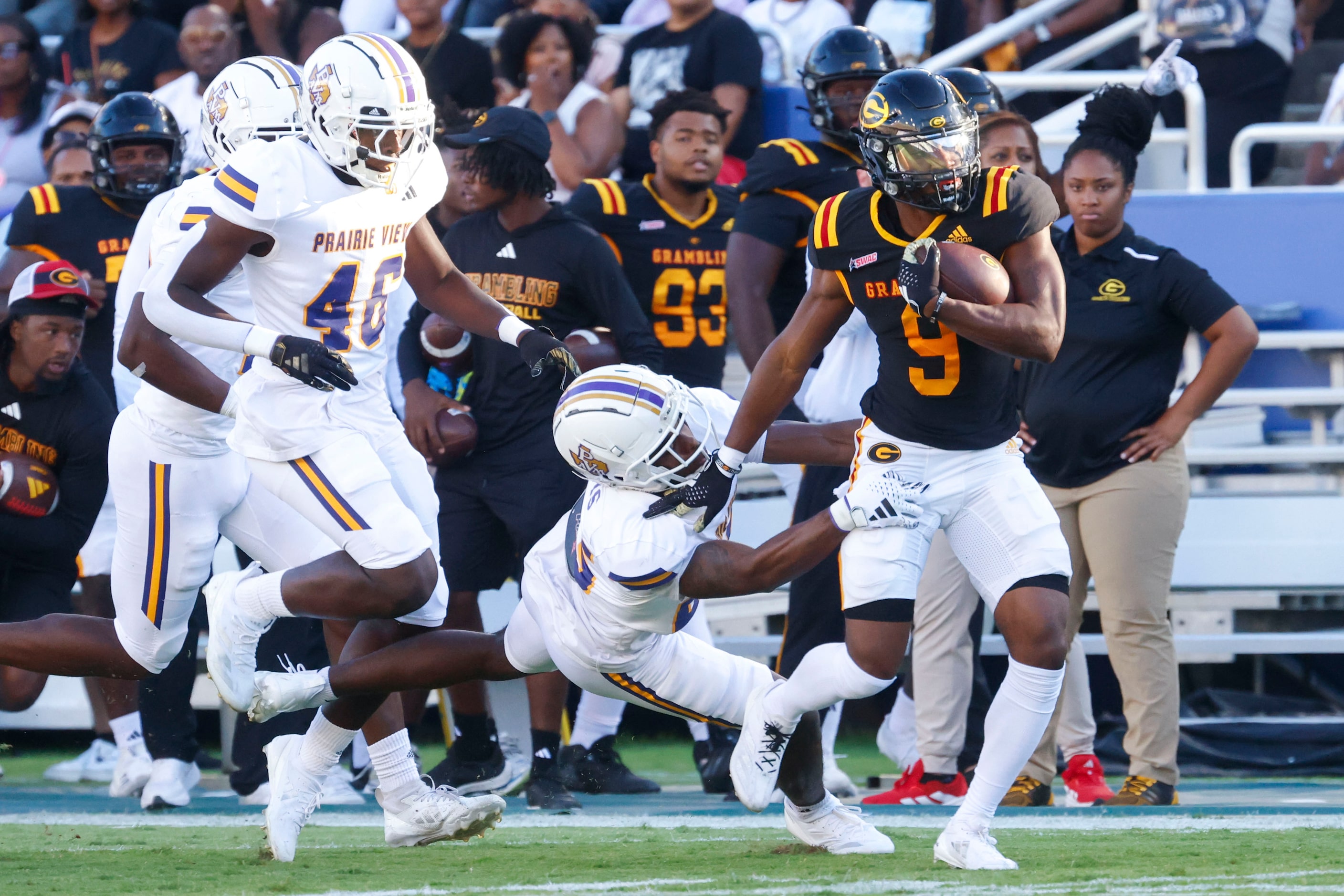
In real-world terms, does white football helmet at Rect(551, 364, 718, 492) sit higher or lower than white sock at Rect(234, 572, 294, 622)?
higher

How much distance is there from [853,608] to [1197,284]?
198 centimetres

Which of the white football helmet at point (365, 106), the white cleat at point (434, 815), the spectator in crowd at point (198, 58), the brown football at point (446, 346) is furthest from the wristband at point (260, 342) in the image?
the spectator in crowd at point (198, 58)

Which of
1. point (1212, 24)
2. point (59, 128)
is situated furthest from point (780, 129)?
point (59, 128)

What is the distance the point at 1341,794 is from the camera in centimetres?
563

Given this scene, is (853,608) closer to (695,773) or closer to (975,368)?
(975,368)

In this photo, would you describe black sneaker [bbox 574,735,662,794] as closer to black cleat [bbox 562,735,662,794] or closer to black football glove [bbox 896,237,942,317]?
black cleat [bbox 562,735,662,794]

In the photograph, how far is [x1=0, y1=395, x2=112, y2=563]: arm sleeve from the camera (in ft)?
19.6

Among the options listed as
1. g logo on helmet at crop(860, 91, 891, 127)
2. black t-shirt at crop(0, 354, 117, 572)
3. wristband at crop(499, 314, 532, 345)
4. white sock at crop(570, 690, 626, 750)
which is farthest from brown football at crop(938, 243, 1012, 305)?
black t-shirt at crop(0, 354, 117, 572)

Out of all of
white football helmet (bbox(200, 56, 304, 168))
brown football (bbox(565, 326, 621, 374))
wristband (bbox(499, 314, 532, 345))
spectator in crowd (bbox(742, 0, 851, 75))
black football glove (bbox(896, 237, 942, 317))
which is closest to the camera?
black football glove (bbox(896, 237, 942, 317))

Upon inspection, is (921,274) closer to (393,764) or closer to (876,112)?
(876,112)

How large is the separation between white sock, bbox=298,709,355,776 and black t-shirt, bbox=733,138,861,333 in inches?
83.1

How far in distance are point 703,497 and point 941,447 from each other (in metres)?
0.57

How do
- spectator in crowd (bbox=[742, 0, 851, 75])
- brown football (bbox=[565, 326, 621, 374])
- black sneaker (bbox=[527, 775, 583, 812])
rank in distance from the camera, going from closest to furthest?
black sneaker (bbox=[527, 775, 583, 812]) < brown football (bbox=[565, 326, 621, 374]) < spectator in crowd (bbox=[742, 0, 851, 75])

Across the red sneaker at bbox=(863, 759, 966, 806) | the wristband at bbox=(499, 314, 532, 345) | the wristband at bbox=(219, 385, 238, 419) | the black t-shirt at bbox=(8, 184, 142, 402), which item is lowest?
the red sneaker at bbox=(863, 759, 966, 806)
